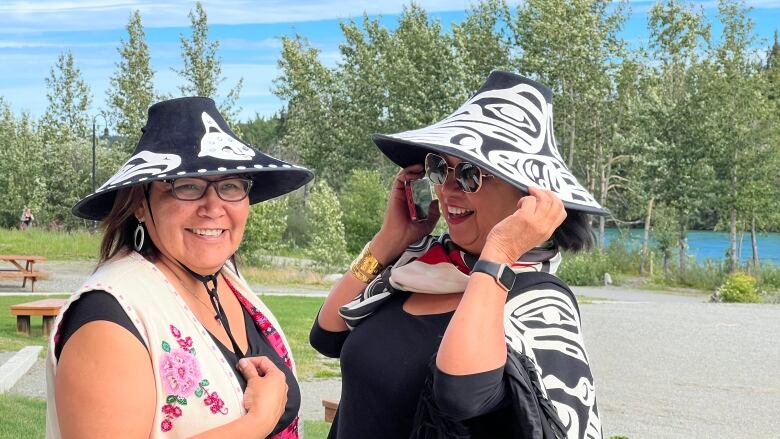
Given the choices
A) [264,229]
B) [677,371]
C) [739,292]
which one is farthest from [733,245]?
[677,371]

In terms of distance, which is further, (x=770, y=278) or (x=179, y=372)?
(x=770, y=278)

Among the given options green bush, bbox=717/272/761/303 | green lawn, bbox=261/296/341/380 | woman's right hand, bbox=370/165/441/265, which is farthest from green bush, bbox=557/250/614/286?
woman's right hand, bbox=370/165/441/265

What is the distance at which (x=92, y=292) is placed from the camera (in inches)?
93.9

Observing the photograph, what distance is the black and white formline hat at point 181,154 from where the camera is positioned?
257 centimetres

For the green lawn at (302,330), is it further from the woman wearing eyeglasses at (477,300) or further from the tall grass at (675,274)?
the tall grass at (675,274)

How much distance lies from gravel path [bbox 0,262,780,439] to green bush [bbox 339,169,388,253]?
7.23 m

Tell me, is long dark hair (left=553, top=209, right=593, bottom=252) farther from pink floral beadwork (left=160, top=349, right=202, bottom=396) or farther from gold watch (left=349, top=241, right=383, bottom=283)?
pink floral beadwork (left=160, top=349, right=202, bottom=396)

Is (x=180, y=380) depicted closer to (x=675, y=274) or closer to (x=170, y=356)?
(x=170, y=356)

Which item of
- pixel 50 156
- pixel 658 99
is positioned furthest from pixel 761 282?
pixel 50 156

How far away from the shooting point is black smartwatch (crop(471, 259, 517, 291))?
7.38 ft

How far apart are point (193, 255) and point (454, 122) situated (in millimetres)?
768

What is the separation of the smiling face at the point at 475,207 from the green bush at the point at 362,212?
26.7 metres

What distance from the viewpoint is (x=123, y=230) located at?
2680mm

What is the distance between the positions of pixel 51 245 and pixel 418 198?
30518mm
